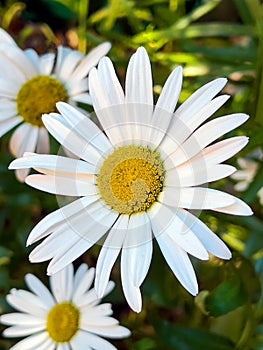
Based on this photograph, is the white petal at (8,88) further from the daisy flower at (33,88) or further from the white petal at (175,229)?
the white petal at (175,229)

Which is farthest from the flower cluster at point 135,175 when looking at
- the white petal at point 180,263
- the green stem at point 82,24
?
the green stem at point 82,24

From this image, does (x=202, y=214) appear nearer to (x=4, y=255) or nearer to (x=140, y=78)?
(x=140, y=78)

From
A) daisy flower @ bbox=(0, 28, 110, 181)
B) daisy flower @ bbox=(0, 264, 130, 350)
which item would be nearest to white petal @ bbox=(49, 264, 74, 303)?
daisy flower @ bbox=(0, 264, 130, 350)

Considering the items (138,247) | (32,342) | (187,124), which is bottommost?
(32,342)

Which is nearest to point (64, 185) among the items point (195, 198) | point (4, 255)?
point (195, 198)

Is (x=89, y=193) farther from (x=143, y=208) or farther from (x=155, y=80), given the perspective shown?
(x=155, y=80)

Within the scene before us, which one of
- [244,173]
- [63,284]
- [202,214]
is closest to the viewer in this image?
[202,214]
